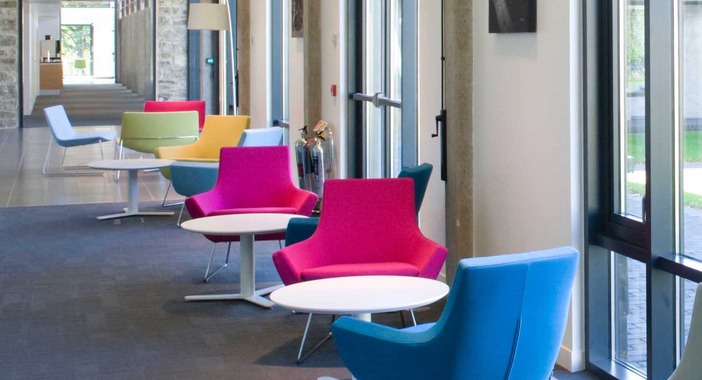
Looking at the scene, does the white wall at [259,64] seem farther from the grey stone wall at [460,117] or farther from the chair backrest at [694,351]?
the chair backrest at [694,351]

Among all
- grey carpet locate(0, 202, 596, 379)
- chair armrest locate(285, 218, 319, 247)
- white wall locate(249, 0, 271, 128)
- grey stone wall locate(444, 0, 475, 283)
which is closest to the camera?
grey carpet locate(0, 202, 596, 379)

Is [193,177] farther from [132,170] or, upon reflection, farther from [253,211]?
[253,211]

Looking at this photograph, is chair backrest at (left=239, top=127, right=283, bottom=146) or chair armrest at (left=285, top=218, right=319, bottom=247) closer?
chair armrest at (left=285, top=218, right=319, bottom=247)

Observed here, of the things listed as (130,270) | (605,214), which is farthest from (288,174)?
(605,214)

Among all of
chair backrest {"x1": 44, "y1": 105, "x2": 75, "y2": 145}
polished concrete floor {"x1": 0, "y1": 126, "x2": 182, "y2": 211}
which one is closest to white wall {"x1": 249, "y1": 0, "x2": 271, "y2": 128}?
polished concrete floor {"x1": 0, "y1": 126, "x2": 182, "y2": 211}

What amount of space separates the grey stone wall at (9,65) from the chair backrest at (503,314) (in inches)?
717

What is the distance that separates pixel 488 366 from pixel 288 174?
4237 mm

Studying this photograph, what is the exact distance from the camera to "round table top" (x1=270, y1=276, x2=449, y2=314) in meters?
4.35

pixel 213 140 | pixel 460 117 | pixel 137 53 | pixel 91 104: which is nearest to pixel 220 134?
pixel 213 140

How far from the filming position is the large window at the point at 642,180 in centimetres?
451

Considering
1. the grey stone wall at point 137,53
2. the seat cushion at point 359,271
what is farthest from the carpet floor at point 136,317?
the grey stone wall at point 137,53

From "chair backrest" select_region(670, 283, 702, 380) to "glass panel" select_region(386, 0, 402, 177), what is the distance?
17.3ft

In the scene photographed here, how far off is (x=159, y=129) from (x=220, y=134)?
1.39 metres

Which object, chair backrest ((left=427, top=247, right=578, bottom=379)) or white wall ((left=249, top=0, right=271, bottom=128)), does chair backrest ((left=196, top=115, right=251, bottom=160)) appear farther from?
chair backrest ((left=427, top=247, right=578, bottom=379))
